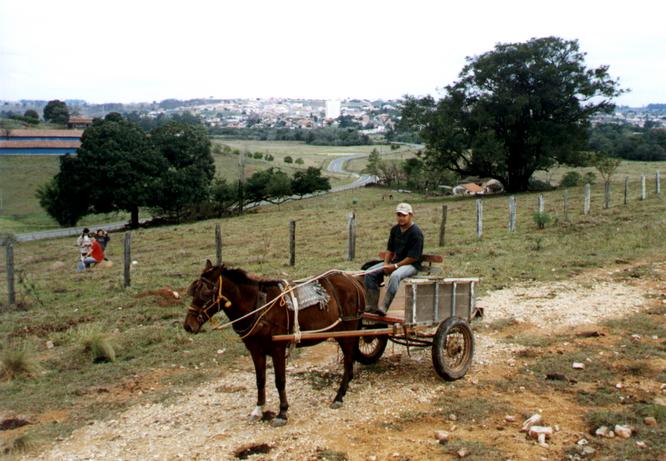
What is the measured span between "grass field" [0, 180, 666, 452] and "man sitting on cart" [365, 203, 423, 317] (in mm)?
2856

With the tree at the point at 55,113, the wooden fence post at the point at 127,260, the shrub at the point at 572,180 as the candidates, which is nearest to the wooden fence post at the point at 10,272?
the wooden fence post at the point at 127,260

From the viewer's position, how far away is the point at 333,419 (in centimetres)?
781

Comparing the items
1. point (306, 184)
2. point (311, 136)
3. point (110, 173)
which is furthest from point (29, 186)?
point (311, 136)

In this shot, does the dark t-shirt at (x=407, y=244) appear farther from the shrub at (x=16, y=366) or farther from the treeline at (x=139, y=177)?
the treeline at (x=139, y=177)

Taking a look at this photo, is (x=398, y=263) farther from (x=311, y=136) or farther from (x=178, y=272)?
(x=311, y=136)

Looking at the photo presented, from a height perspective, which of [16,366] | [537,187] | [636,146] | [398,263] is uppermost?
[636,146]

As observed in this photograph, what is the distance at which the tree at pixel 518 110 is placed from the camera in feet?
138

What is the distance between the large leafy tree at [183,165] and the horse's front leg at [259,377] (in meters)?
37.9

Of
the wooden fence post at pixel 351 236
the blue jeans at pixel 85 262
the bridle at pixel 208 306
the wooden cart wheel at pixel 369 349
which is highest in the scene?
the bridle at pixel 208 306

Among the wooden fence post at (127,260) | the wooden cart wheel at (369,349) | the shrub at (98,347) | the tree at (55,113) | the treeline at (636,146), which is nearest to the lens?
the wooden cart wheel at (369,349)

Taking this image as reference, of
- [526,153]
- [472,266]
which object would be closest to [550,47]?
[526,153]

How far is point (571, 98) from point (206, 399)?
39928 mm

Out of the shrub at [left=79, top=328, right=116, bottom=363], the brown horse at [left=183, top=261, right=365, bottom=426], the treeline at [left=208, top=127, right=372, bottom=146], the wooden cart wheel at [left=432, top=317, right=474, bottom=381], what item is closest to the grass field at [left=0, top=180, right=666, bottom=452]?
the shrub at [left=79, top=328, right=116, bottom=363]

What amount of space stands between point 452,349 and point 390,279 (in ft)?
4.64
